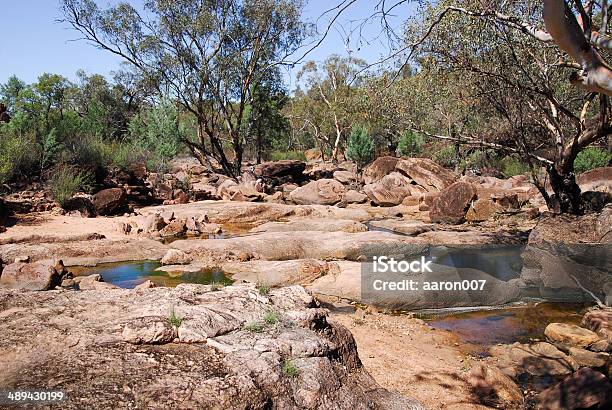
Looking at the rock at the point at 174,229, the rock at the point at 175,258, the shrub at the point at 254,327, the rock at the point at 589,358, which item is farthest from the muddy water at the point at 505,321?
the rock at the point at 174,229

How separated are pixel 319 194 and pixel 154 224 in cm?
859

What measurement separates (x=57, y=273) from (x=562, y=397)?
720cm

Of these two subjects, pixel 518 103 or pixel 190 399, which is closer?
pixel 190 399

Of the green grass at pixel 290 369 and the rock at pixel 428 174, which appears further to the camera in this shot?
the rock at pixel 428 174

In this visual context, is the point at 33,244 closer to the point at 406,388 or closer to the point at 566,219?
the point at 406,388

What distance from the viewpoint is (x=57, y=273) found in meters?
8.02

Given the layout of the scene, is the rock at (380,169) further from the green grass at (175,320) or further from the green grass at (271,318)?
the green grass at (175,320)

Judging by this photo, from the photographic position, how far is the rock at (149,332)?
3553 millimetres

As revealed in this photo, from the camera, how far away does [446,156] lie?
26953 mm

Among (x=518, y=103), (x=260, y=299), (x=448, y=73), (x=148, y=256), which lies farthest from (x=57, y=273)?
(x=518, y=103)

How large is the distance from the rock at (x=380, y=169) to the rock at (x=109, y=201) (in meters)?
11.7

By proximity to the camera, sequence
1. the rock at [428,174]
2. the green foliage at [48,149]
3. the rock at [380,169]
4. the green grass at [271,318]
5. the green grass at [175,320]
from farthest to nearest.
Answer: the rock at [380,169] → the rock at [428,174] → the green foliage at [48,149] → the green grass at [271,318] → the green grass at [175,320]

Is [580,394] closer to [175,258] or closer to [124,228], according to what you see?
[175,258]

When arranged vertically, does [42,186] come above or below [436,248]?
above
